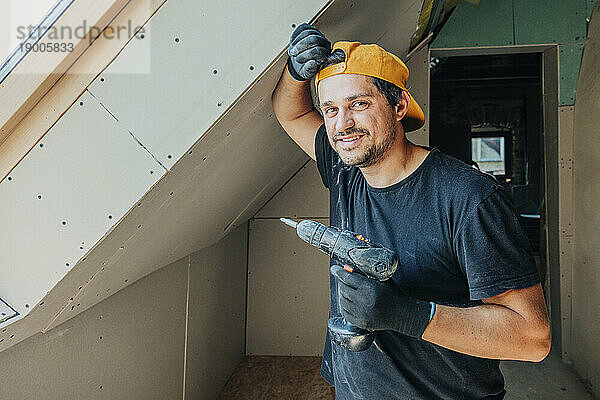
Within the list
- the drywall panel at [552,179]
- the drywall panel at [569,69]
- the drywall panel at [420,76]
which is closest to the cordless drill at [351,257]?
the drywall panel at [420,76]

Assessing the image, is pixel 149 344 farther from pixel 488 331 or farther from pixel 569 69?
pixel 569 69

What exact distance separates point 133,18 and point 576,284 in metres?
3.37

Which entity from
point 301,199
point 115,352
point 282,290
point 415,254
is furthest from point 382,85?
point 282,290

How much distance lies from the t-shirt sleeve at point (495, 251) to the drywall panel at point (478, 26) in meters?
2.68

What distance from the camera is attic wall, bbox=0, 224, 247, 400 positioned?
132cm

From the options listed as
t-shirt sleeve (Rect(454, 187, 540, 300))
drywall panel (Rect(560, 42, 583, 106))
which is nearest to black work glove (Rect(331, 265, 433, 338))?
t-shirt sleeve (Rect(454, 187, 540, 300))

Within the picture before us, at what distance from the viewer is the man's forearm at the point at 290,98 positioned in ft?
4.50

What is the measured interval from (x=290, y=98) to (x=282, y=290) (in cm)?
221

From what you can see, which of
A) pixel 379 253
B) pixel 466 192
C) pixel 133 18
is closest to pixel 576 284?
pixel 466 192

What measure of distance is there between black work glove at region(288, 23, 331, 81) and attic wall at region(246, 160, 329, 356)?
7.20 ft

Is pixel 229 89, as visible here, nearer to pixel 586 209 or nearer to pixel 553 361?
pixel 586 209

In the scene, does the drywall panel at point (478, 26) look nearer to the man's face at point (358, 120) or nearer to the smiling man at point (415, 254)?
the smiling man at point (415, 254)

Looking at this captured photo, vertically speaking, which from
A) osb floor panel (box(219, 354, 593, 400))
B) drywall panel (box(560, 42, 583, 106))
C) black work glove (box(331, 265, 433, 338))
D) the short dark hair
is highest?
drywall panel (box(560, 42, 583, 106))

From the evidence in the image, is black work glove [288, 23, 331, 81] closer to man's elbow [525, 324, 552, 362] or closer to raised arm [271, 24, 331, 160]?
raised arm [271, 24, 331, 160]
